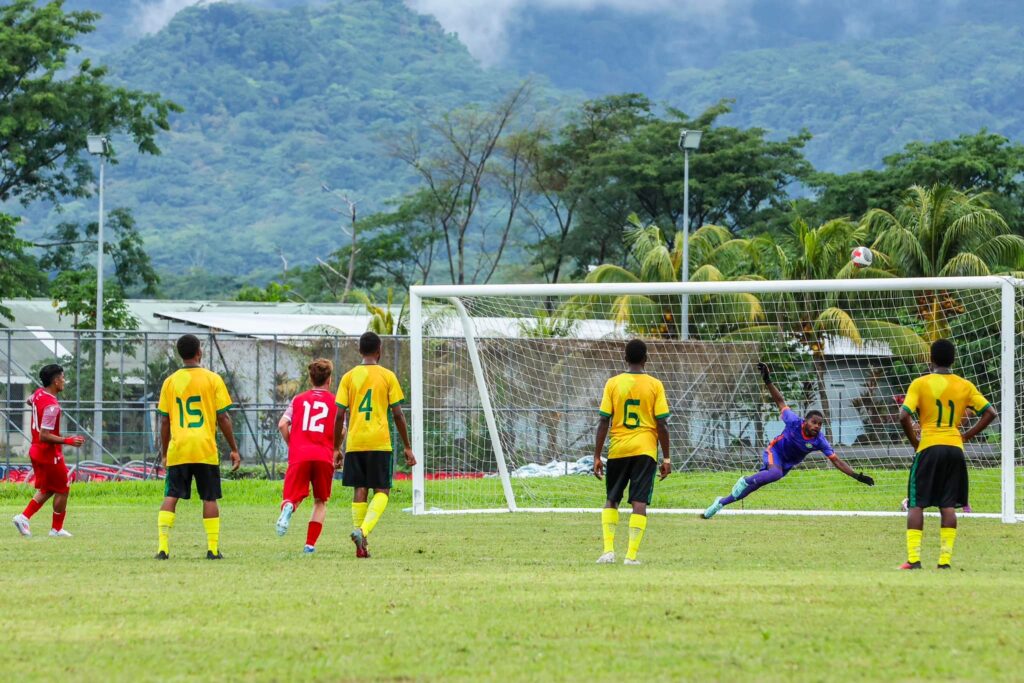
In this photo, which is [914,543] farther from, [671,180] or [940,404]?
[671,180]

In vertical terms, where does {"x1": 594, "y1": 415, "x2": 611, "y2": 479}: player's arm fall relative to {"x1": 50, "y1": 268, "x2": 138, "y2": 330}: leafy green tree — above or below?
below

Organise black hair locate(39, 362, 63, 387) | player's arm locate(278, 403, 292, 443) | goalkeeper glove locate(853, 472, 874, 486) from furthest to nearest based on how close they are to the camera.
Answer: goalkeeper glove locate(853, 472, 874, 486) → black hair locate(39, 362, 63, 387) → player's arm locate(278, 403, 292, 443)

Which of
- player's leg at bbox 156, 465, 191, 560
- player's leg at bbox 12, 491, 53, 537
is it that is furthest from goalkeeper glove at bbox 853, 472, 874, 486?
player's leg at bbox 12, 491, 53, 537

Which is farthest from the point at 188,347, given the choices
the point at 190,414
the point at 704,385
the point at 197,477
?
the point at 704,385

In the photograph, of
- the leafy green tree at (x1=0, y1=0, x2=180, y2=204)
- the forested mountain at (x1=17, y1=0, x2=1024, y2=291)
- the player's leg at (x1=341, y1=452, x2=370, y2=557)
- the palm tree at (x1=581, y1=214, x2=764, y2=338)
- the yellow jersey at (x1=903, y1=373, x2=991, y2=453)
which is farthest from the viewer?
the forested mountain at (x1=17, y1=0, x2=1024, y2=291)

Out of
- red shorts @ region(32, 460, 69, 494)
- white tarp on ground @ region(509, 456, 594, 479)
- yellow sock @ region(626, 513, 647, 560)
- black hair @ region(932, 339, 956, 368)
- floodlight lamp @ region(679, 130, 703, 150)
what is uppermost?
floodlight lamp @ region(679, 130, 703, 150)

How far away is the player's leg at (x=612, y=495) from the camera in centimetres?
1094

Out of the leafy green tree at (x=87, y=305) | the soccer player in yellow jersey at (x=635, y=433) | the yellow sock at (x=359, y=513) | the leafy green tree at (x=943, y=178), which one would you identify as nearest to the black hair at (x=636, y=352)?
the soccer player in yellow jersey at (x=635, y=433)

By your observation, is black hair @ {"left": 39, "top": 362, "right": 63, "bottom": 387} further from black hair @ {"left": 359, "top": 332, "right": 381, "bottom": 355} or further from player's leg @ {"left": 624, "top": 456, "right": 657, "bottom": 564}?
player's leg @ {"left": 624, "top": 456, "right": 657, "bottom": 564}

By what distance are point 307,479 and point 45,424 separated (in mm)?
3346

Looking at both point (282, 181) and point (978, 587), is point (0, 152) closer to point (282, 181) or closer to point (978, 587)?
point (978, 587)

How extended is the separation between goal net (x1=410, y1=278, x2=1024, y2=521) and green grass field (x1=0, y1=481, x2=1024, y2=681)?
16.4 feet

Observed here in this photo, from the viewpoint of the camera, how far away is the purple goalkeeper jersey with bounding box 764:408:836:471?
1587 centimetres

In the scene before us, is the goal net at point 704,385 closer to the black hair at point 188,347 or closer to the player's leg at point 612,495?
the player's leg at point 612,495
